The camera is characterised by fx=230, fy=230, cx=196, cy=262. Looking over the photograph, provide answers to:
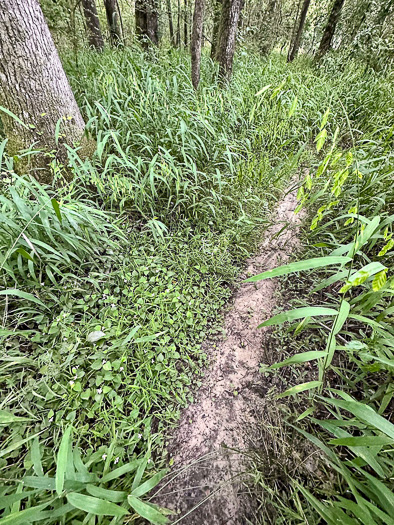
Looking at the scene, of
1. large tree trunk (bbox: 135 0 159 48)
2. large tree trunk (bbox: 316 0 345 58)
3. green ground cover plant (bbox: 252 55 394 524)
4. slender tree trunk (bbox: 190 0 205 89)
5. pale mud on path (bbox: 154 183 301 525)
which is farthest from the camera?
large tree trunk (bbox: 316 0 345 58)

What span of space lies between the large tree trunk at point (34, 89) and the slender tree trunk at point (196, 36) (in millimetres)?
1490

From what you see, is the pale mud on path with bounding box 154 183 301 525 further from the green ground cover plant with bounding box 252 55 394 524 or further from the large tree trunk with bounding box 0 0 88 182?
the large tree trunk with bounding box 0 0 88 182

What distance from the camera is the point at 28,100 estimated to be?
5.78 ft

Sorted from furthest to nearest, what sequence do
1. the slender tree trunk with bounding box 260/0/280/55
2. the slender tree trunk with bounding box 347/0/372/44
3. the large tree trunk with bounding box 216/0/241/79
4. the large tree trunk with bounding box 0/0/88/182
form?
the slender tree trunk with bounding box 260/0/280/55
the slender tree trunk with bounding box 347/0/372/44
the large tree trunk with bounding box 216/0/241/79
the large tree trunk with bounding box 0/0/88/182

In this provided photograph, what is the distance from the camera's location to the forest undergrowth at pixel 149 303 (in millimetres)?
954

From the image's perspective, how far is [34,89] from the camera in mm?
1750

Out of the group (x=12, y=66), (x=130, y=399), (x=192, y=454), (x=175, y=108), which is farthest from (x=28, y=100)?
(x=192, y=454)

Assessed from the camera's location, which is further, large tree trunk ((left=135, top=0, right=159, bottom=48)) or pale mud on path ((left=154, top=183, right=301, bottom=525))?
large tree trunk ((left=135, top=0, right=159, bottom=48))

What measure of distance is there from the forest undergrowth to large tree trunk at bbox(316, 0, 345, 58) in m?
3.59

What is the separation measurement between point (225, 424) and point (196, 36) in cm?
353

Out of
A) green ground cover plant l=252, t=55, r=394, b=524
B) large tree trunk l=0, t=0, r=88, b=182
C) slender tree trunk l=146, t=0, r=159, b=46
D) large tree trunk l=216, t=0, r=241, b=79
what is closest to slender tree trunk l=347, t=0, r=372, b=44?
large tree trunk l=216, t=0, r=241, b=79

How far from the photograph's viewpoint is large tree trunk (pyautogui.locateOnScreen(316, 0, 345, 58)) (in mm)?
4461

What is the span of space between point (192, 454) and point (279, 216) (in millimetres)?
2035

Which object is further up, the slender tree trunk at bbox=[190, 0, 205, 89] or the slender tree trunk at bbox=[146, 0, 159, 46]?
the slender tree trunk at bbox=[146, 0, 159, 46]
